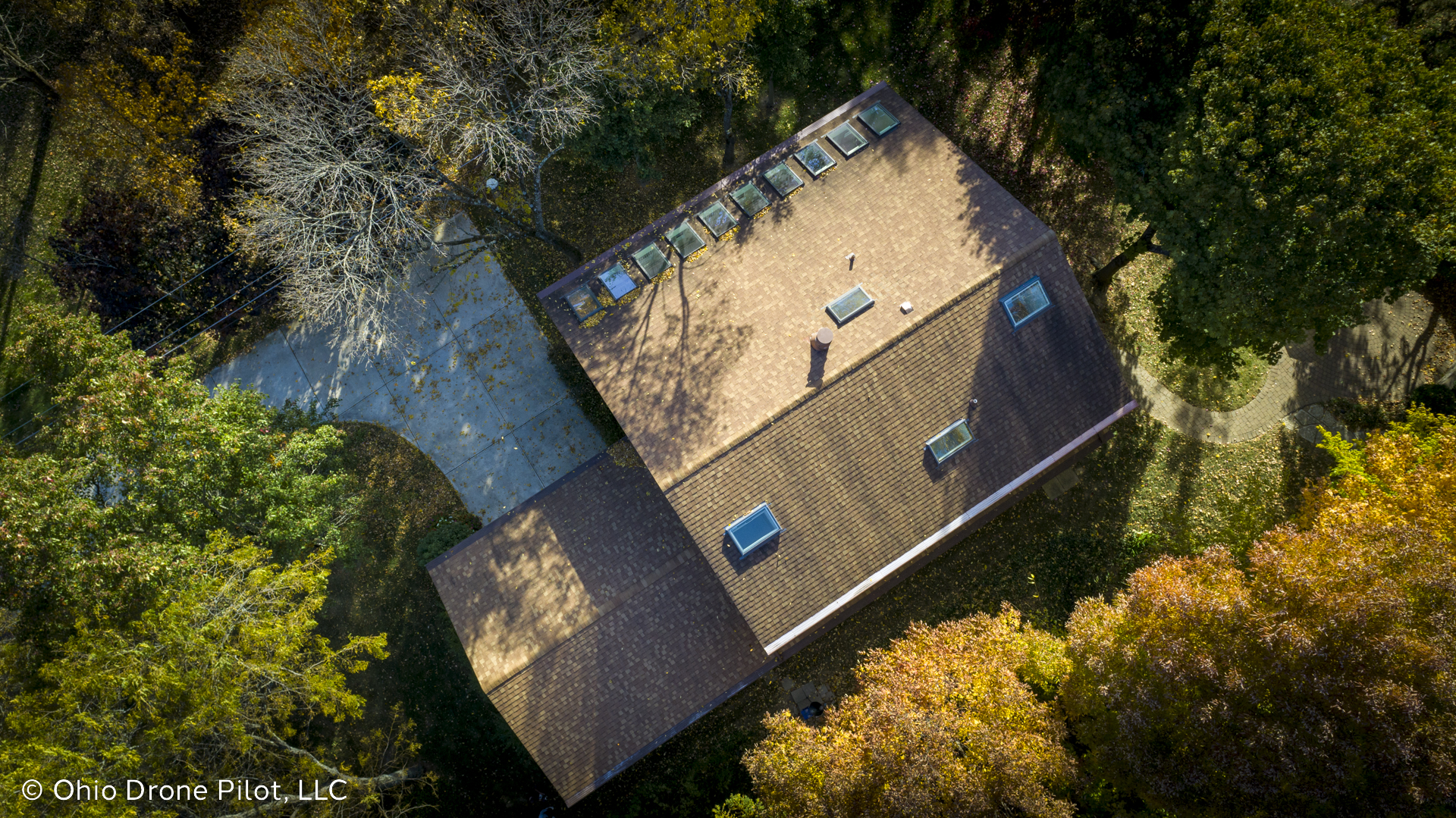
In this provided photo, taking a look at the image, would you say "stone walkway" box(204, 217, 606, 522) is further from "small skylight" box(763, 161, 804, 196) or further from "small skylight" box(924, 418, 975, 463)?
"small skylight" box(924, 418, 975, 463)

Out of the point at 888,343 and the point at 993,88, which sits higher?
the point at 993,88

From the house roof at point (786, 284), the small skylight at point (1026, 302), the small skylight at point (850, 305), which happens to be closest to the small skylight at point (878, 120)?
the house roof at point (786, 284)

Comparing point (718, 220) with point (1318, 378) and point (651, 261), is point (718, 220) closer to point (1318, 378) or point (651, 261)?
point (651, 261)

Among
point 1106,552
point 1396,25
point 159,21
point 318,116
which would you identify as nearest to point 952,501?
point 1106,552

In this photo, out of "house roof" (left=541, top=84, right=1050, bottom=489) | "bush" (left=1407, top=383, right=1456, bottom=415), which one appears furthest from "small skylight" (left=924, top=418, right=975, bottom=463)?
"bush" (left=1407, top=383, right=1456, bottom=415)

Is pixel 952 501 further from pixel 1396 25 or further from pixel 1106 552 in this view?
pixel 1396 25

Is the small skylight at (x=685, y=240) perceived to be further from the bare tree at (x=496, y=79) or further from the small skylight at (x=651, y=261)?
the bare tree at (x=496, y=79)
